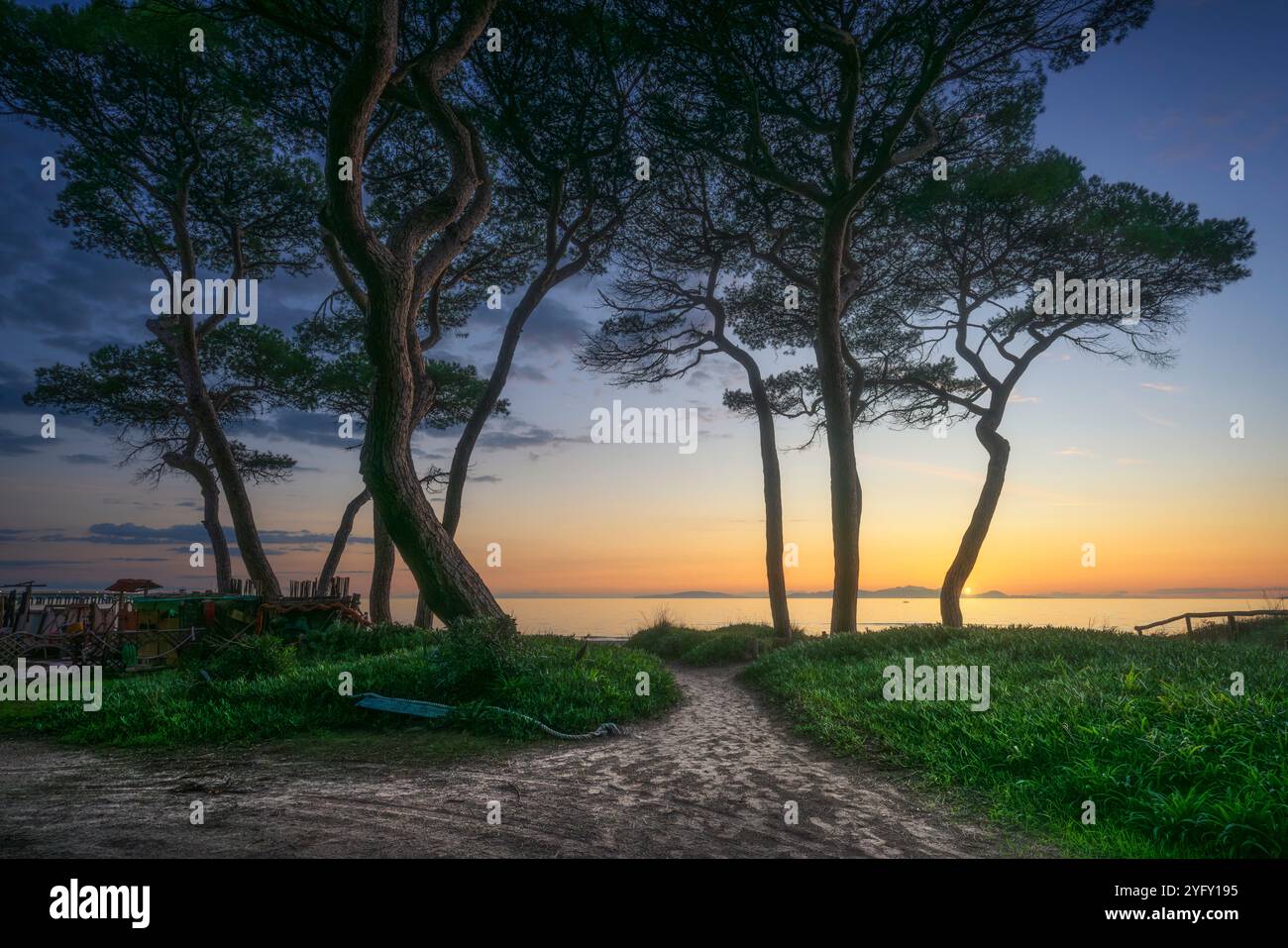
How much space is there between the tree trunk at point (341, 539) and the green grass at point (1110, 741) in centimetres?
1798

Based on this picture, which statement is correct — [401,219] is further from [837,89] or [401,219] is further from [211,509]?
[211,509]

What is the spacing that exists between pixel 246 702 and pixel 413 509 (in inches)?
133

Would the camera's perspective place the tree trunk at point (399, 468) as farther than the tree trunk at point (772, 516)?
No

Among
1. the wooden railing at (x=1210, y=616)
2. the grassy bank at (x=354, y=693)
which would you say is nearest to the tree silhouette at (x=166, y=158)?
the grassy bank at (x=354, y=693)


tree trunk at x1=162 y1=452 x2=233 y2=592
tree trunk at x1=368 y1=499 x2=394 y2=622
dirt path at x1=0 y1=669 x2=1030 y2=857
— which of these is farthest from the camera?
tree trunk at x1=162 y1=452 x2=233 y2=592

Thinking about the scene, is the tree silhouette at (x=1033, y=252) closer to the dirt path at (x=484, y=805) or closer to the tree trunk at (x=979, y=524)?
the tree trunk at (x=979, y=524)

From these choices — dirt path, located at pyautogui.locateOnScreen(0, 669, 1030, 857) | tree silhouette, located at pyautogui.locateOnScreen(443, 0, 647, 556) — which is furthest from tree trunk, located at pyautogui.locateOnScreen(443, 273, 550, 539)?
dirt path, located at pyautogui.locateOnScreen(0, 669, 1030, 857)

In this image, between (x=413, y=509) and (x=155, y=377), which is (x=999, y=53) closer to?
(x=413, y=509)

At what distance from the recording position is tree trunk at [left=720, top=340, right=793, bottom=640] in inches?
704

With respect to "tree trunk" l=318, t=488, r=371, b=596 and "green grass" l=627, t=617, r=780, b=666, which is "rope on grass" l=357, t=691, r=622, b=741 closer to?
"green grass" l=627, t=617, r=780, b=666

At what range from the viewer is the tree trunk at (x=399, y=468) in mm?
10016

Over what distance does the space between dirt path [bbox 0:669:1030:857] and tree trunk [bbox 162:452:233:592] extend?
1612 centimetres
